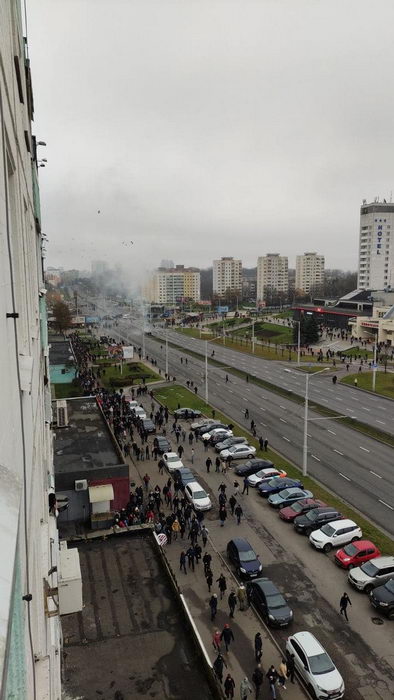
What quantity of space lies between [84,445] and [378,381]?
36.3 meters

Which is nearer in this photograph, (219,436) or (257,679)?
(257,679)

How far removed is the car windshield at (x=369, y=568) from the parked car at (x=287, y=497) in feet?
18.7

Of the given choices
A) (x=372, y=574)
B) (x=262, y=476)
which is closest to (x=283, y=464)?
(x=262, y=476)

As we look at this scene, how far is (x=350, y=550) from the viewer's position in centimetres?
1920

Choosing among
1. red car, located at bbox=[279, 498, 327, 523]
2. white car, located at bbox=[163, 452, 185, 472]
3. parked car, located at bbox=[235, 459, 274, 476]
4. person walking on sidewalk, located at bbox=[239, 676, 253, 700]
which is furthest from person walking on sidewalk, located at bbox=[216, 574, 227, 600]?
white car, located at bbox=[163, 452, 185, 472]

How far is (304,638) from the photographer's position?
1427cm

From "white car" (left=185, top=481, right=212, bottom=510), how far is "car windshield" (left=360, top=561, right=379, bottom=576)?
7828mm

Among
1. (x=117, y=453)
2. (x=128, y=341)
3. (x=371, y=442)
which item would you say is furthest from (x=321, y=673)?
(x=128, y=341)

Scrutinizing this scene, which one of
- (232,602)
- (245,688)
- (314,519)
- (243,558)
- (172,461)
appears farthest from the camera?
(172,461)

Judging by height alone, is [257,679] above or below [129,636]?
below

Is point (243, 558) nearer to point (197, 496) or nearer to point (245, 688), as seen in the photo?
point (197, 496)

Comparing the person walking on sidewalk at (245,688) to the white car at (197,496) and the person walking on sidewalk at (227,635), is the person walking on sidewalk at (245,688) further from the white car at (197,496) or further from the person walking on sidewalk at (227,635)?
the white car at (197,496)

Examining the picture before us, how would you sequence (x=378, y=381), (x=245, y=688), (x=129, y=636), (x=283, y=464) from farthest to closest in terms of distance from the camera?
(x=378, y=381)
(x=283, y=464)
(x=245, y=688)
(x=129, y=636)

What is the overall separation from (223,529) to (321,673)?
910 centimetres
